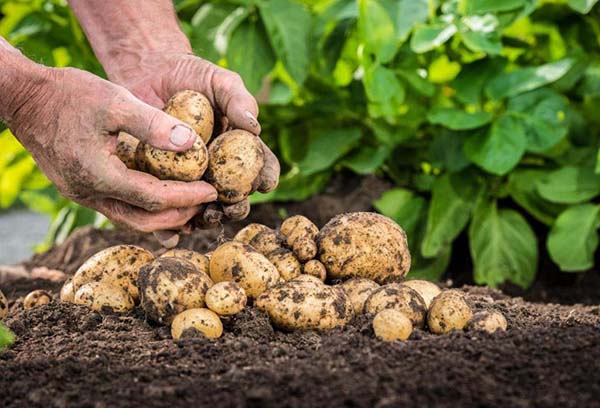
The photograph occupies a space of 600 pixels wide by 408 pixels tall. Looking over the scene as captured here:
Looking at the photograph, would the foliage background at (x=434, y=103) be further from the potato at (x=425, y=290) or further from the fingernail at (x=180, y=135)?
the fingernail at (x=180, y=135)

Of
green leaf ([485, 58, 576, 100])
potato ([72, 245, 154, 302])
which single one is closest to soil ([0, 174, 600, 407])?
potato ([72, 245, 154, 302])

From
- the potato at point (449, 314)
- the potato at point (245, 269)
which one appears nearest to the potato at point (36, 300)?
the potato at point (245, 269)

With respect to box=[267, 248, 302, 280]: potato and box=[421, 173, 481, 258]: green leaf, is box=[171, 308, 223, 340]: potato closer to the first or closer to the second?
box=[267, 248, 302, 280]: potato

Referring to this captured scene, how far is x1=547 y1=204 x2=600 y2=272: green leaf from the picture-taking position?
446cm

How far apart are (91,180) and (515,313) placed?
1488 mm

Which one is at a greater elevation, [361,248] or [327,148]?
[361,248]

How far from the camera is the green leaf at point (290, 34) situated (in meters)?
4.73

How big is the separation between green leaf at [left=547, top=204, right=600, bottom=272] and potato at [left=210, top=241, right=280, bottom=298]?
2121mm

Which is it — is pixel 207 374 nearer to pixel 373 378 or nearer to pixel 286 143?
pixel 373 378

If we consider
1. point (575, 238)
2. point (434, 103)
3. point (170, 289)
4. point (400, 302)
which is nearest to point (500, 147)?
Result: point (575, 238)

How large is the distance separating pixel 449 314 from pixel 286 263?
59cm

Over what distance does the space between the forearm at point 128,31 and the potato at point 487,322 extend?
167 cm

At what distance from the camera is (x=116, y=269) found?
3.10 m

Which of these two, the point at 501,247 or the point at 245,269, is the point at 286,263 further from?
the point at 501,247
